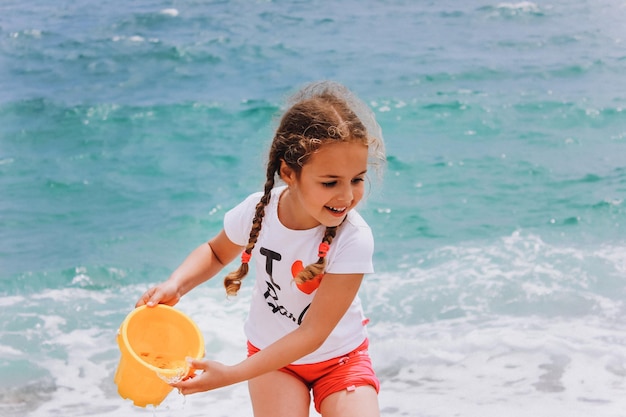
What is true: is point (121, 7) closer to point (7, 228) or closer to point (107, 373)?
point (7, 228)

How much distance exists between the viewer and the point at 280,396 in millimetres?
2912

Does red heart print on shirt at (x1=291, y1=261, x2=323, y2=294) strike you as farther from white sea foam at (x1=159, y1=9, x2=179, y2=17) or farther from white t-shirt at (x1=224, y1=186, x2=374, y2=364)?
white sea foam at (x1=159, y1=9, x2=179, y2=17)

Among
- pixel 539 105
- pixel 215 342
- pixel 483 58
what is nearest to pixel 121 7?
pixel 483 58

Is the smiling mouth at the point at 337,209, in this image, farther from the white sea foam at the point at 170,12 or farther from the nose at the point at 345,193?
the white sea foam at the point at 170,12

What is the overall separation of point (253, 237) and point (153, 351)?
0.52m

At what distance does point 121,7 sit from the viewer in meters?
14.8

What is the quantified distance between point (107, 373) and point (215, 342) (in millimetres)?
683

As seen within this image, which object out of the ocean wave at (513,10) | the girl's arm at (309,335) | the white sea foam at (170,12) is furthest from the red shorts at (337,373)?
the white sea foam at (170,12)

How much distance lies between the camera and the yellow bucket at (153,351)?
8.54 ft

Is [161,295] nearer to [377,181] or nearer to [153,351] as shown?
[153,351]

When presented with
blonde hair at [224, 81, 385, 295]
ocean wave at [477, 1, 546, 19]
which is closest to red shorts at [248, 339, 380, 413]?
blonde hair at [224, 81, 385, 295]

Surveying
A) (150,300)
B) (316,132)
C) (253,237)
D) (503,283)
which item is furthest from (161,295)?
(503,283)

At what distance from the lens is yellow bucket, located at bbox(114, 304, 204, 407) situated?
2.60m

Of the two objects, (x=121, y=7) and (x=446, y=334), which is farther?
(x=121, y=7)
